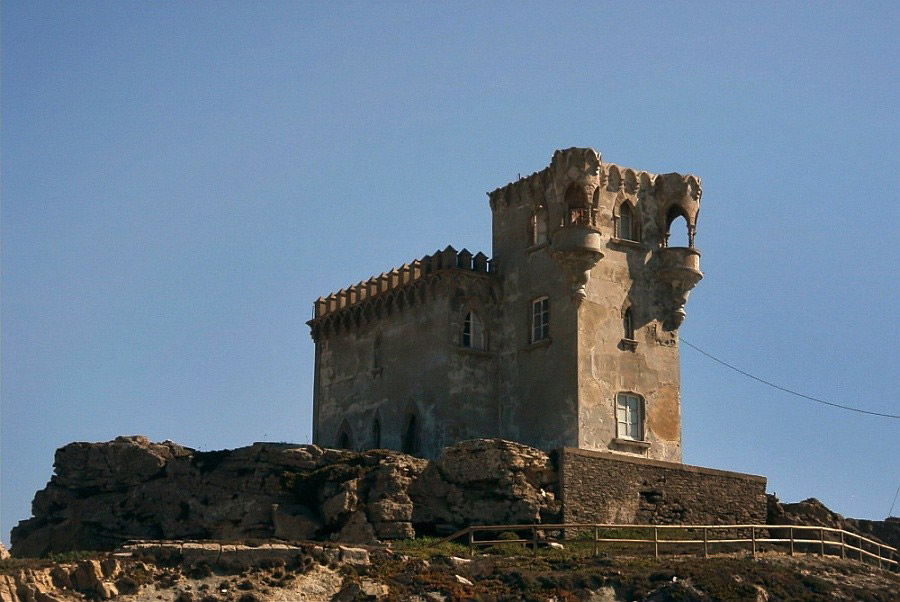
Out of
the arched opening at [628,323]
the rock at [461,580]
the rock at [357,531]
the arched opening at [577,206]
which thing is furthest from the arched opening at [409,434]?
the rock at [461,580]

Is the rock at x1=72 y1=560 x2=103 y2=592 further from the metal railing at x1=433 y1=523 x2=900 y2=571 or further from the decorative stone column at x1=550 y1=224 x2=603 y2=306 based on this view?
the decorative stone column at x1=550 y1=224 x2=603 y2=306

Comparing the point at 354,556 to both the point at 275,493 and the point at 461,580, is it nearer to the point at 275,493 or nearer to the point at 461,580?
the point at 461,580

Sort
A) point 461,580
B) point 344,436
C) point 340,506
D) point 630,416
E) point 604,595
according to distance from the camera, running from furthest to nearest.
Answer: point 344,436
point 630,416
point 340,506
point 604,595
point 461,580

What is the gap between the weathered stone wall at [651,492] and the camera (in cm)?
6306

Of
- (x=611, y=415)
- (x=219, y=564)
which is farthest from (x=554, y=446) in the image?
(x=219, y=564)

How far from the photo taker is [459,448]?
6297 centimetres

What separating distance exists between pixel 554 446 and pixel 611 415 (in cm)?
227

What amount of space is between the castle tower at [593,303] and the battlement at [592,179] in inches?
1.4

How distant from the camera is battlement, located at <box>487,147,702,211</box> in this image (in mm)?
67750

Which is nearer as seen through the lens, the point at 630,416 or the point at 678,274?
the point at 630,416

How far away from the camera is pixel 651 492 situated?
65.1 metres

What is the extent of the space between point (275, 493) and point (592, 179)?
604 inches

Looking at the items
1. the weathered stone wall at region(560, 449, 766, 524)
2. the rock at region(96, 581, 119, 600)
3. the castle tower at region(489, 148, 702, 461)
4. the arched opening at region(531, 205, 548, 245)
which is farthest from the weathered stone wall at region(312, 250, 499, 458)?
the rock at region(96, 581, 119, 600)

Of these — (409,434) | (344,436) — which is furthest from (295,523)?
(344,436)
